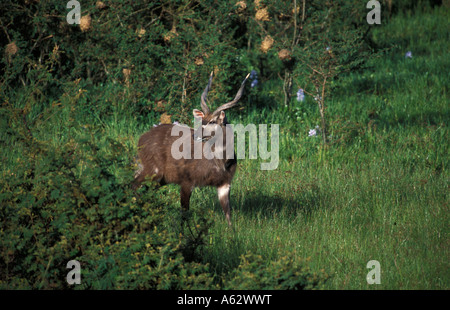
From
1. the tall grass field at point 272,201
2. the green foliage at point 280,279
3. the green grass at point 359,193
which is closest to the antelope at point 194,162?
the tall grass field at point 272,201

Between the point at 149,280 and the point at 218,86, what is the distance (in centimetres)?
486

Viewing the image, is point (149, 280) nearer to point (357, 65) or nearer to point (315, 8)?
point (357, 65)

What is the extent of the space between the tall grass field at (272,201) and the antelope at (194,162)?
0.92ft

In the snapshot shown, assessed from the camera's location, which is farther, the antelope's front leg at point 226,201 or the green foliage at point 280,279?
the antelope's front leg at point 226,201

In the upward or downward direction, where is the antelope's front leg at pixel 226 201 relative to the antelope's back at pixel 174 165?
downward

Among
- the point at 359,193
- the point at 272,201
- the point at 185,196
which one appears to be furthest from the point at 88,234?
the point at 359,193

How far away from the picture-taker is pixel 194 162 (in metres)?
6.54

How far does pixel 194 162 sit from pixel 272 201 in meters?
1.16

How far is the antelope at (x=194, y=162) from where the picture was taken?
6.19 meters
